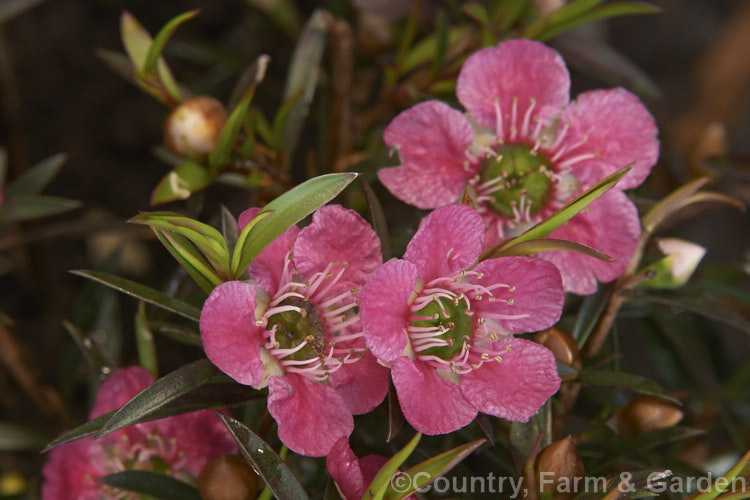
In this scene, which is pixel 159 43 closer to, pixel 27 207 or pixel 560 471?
pixel 27 207

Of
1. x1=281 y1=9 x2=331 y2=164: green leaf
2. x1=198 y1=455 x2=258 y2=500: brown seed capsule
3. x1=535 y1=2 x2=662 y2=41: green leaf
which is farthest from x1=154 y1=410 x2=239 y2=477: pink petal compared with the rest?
x1=535 y1=2 x2=662 y2=41: green leaf

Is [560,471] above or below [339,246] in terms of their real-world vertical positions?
below

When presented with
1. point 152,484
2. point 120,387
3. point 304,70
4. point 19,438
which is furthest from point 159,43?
point 19,438

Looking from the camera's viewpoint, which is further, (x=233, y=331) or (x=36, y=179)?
(x=36, y=179)

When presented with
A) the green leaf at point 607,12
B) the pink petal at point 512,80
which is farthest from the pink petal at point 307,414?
the green leaf at point 607,12

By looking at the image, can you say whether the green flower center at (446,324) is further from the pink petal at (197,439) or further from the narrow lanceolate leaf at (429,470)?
the pink petal at (197,439)

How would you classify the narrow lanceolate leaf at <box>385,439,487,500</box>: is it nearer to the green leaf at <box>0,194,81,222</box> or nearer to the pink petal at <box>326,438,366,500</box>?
the pink petal at <box>326,438,366,500</box>
